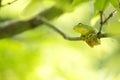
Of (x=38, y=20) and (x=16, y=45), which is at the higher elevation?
(x=16, y=45)

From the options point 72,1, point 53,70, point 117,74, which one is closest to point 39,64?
point 53,70

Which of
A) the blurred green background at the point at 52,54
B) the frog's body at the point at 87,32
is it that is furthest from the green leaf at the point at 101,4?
the blurred green background at the point at 52,54

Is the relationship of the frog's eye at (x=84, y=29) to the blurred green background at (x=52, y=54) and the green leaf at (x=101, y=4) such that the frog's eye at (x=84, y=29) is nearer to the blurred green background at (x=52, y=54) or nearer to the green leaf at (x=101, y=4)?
the green leaf at (x=101, y=4)

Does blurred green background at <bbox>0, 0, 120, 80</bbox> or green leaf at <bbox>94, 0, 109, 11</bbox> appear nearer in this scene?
green leaf at <bbox>94, 0, 109, 11</bbox>

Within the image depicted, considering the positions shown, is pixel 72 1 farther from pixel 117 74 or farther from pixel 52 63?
pixel 52 63

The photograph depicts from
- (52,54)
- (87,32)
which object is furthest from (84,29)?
(52,54)

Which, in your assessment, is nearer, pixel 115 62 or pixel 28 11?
pixel 28 11

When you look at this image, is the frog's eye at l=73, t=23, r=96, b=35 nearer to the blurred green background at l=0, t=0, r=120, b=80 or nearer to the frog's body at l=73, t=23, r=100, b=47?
the frog's body at l=73, t=23, r=100, b=47

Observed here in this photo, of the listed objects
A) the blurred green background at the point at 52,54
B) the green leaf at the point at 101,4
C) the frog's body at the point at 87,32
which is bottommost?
the frog's body at the point at 87,32

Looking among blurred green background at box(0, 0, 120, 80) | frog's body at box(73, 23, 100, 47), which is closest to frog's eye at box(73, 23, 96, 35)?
frog's body at box(73, 23, 100, 47)

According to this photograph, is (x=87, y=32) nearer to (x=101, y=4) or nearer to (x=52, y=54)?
(x=101, y=4)

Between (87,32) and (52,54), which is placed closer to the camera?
(87,32)
